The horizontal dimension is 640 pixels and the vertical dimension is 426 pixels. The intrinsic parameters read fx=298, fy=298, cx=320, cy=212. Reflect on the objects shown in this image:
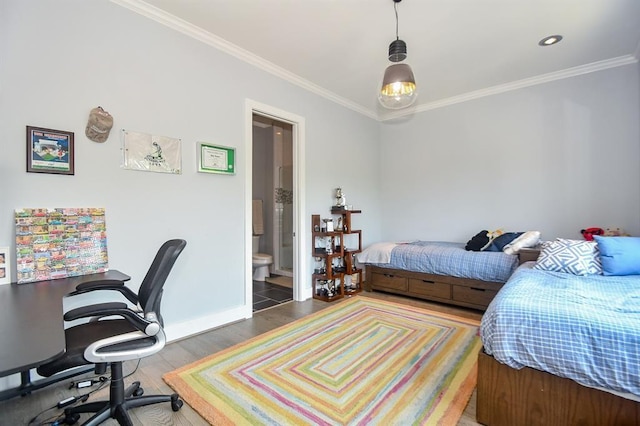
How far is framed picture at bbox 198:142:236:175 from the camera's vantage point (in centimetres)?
276

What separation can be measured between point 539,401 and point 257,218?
4665 mm

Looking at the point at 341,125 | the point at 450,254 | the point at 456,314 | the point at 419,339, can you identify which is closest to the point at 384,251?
the point at 450,254

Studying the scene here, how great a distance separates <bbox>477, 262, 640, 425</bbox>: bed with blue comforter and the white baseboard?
2.24 meters

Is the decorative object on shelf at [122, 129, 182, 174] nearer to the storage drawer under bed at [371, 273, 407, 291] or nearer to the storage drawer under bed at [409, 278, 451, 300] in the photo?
the storage drawer under bed at [371, 273, 407, 291]

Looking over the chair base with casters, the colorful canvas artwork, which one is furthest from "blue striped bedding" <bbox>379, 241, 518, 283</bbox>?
the colorful canvas artwork

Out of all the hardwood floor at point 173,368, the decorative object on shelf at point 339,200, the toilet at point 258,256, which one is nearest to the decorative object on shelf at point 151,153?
the hardwood floor at point 173,368

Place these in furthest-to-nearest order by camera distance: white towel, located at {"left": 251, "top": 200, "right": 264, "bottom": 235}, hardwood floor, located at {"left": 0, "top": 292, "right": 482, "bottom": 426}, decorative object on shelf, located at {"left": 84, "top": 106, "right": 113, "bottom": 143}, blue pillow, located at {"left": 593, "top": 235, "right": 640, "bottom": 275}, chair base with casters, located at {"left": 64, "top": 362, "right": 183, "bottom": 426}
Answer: white towel, located at {"left": 251, "top": 200, "right": 264, "bottom": 235} → blue pillow, located at {"left": 593, "top": 235, "right": 640, "bottom": 275} → decorative object on shelf, located at {"left": 84, "top": 106, "right": 113, "bottom": 143} → hardwood floor, located at {"left": 0, "top": 292, "right": 482, "bottom": 426} → chair base with casters, located at {"left": 64, "top": 362, "right": 183, "bottom": 426}

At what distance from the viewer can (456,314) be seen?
3270mm

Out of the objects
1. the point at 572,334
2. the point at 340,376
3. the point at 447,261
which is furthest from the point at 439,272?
the point at 572,334

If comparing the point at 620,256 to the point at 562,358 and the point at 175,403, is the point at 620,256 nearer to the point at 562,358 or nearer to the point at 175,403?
the point at 562,358

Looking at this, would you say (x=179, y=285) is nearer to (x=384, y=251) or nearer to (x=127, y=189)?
(x=127, y=189)

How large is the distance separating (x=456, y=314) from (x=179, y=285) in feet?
9.34

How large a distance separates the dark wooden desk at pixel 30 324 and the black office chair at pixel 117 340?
0.12 metres

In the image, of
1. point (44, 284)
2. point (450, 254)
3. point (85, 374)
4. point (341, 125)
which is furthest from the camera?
point (341, 125)
